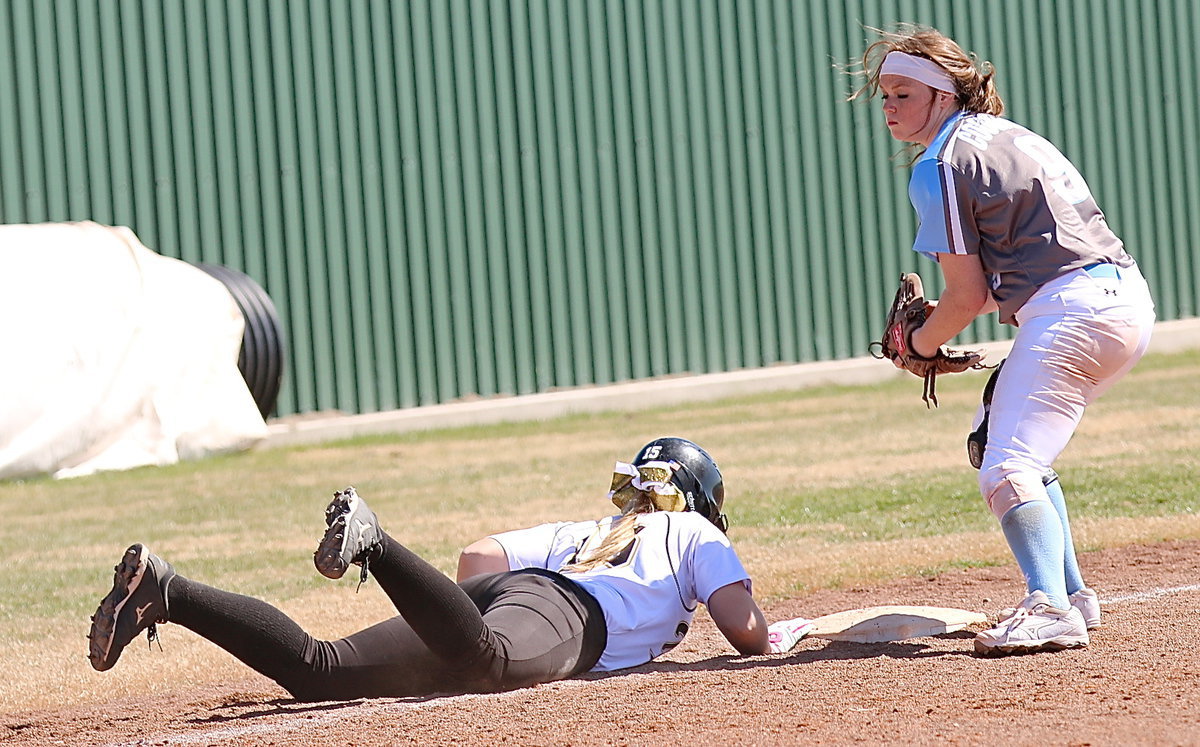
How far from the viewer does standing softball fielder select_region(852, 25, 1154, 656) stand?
4.94 m

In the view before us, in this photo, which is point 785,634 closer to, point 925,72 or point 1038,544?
point 1038,544

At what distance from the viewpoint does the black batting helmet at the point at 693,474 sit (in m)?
5.66

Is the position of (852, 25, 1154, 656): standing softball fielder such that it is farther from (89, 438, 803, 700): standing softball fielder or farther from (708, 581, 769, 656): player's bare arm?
(89, 438, 803, 700): standing softball fielder

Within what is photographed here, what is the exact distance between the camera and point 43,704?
5.76 meters

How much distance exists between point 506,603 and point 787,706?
0.97 metres

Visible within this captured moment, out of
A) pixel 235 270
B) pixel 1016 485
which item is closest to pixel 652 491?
pixel 1016 485

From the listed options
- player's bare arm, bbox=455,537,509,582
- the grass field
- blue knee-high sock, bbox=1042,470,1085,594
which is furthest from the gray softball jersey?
the grass field

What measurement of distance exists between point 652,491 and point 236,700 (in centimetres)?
159

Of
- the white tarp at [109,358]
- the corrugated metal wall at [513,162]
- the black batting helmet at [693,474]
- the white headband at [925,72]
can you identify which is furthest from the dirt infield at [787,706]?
the corrugated metal wall at [513,162]

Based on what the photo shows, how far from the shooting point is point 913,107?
17.3 feet

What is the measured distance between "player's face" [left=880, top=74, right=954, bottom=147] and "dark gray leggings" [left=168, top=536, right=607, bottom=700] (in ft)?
6.03

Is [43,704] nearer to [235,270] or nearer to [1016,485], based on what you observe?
[1016,485]

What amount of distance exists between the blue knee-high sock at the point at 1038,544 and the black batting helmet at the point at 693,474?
1.10 m

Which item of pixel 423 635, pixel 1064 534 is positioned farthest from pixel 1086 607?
pixel 423 635
